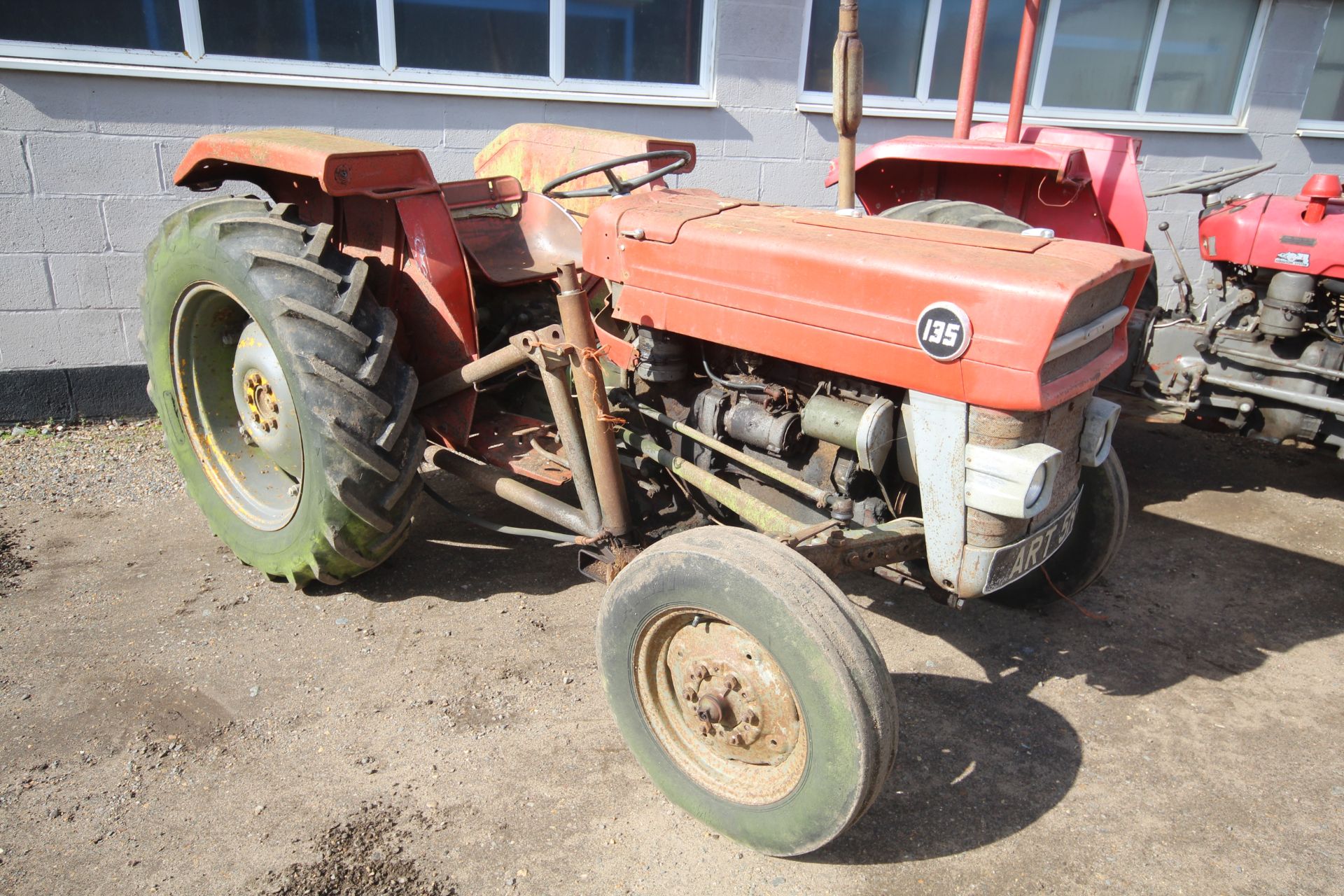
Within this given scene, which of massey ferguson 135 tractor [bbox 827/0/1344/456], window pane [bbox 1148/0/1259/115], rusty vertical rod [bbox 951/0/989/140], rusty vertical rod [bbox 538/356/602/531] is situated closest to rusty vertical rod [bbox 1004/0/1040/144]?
massey ferguson 135 tractor [bbox 827/0/1344/456]

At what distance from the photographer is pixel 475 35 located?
4715mm

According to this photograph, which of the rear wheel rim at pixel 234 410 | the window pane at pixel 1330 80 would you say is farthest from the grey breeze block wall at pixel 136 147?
the window pane at pixel 1330 80

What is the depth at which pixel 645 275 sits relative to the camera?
7.97 ft

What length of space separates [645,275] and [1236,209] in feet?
10.8

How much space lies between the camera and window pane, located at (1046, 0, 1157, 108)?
607 centimetres

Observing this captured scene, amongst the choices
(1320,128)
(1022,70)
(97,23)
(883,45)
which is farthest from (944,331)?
(1320,128)

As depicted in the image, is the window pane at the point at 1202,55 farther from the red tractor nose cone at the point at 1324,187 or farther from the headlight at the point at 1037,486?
the headlight at the point at 1037,486

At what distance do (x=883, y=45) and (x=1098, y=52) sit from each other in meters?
1.72

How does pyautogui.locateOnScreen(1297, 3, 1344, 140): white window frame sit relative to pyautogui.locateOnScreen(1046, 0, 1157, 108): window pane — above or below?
below

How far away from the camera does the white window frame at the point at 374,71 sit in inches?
160

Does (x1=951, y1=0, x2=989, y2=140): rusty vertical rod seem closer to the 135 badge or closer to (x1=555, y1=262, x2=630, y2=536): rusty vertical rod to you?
the 135 badge

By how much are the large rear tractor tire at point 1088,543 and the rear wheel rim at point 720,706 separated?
102cm

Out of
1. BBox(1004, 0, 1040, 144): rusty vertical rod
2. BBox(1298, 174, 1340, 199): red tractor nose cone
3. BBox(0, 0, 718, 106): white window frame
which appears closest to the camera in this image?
BBox(1004, 0, 1040, 144): rusty vertical rod

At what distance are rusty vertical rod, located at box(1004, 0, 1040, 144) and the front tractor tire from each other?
272 cm
